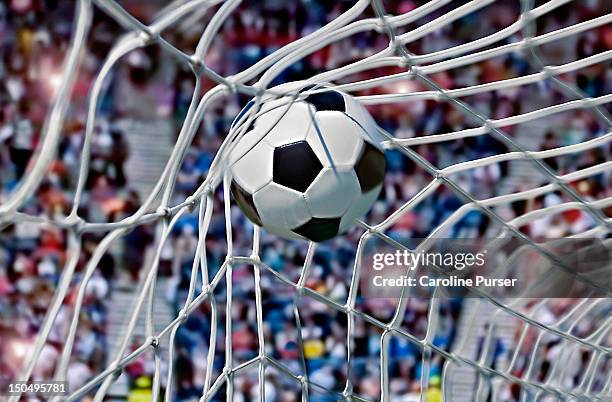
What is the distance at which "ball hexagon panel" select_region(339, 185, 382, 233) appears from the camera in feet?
5.75

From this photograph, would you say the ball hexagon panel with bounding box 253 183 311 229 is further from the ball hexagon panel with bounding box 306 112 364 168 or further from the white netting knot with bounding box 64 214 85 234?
the white netting knot with bounding box 64 214 85 234

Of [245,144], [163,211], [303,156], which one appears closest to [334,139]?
[303,156]

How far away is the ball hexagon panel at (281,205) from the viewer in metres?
1.71

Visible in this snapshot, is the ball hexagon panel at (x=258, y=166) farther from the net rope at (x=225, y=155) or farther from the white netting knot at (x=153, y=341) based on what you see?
the white netting knot at (x=153, y=341)

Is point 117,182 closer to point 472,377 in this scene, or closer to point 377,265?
point 377,265

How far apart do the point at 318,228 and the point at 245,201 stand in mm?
154

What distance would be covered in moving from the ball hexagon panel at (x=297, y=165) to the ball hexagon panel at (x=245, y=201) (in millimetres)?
66

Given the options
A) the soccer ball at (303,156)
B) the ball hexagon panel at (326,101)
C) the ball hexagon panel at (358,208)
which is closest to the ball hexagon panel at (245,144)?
the soccer ball at (303,156)

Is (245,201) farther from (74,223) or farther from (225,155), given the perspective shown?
(74,223)

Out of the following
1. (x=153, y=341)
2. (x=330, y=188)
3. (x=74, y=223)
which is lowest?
(x=153, y=341)

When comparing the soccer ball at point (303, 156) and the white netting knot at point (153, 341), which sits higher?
the soccer ball at point (303, 156)

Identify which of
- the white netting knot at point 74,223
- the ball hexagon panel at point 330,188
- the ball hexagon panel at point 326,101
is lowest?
the white netting knot at point 74,223

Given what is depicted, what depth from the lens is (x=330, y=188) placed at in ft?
5.61

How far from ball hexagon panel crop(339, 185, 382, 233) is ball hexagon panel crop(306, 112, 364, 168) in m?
0.09
